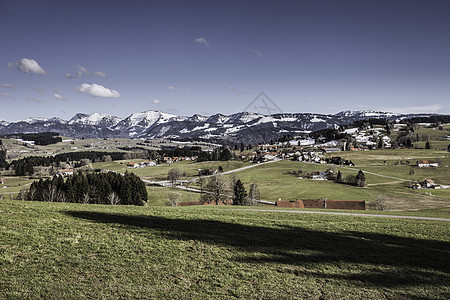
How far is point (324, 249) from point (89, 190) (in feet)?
208

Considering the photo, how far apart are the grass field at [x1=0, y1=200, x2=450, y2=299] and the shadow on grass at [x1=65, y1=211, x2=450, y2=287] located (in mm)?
63

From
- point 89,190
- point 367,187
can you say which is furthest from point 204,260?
point 367,187

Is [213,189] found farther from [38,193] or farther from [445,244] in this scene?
[445,244]

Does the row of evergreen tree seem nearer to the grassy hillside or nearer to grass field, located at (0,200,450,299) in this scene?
grass field, located at (0,200,450,299)

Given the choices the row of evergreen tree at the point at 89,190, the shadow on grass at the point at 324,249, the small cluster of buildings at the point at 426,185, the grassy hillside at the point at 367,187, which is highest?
the shadow on grass at the point at 324,249

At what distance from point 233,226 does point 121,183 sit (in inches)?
2362

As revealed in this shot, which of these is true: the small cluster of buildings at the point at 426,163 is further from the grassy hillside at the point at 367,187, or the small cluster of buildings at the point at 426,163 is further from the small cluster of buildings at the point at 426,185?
the small cluster of buildings at the point at 426,185

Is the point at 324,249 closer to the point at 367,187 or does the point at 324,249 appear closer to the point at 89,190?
the point at 89,190

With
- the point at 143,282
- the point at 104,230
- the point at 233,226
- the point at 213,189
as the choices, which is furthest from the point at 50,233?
the point at 213,189

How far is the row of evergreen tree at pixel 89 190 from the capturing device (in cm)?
6291

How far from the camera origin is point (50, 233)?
1516 centimetres

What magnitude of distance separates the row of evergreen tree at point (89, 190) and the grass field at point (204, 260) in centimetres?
4730

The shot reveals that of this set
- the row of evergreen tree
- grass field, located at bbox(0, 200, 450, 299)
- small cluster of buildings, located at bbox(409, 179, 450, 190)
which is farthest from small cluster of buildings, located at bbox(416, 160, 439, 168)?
grass field, located at bbox(0, 200, 450, 299)

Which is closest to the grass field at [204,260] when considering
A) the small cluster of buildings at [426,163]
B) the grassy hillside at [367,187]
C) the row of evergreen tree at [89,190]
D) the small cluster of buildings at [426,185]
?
the row of evergreen tree at [89,190]
